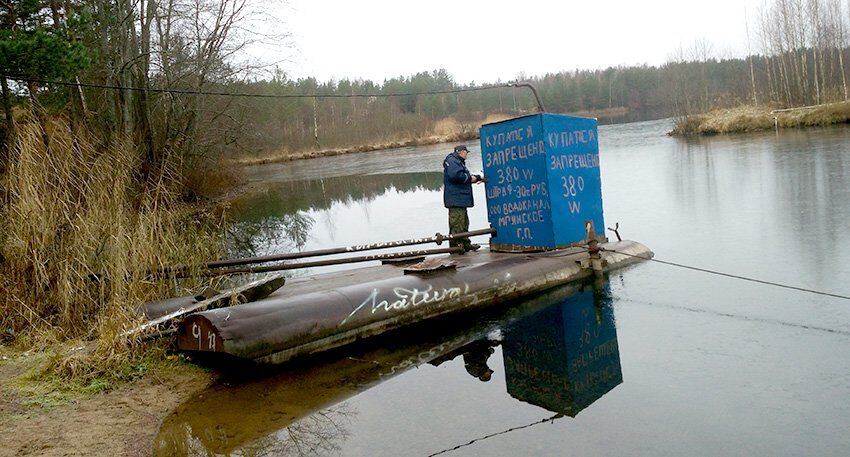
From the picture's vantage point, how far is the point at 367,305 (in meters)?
7.09

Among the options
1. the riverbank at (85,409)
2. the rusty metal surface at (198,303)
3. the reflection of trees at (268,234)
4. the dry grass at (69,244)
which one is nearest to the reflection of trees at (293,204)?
the reflection of trees at (268,234)

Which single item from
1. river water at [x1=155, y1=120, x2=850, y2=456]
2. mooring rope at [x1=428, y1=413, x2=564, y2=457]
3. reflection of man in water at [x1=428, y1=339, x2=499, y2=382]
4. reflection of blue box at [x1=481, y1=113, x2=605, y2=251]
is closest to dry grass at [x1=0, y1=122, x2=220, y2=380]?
river water at [x1=155, y1=120, x2=850, y2=456]

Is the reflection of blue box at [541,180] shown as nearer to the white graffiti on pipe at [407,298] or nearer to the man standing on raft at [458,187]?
the man standing on raft at [458,187]

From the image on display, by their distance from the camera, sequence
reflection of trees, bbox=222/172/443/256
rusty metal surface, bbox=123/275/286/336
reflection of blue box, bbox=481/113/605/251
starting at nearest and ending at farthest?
rusty metal surface, bbox=123/275/286/336 < reflection of blue box, bbox=481/113/605/251 < reflection of trees, bbox=222/172/443/256

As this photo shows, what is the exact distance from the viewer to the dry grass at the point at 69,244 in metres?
7.25

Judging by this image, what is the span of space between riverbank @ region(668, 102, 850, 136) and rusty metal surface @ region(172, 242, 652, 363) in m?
30.1

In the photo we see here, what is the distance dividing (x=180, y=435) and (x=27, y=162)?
4.35 metres

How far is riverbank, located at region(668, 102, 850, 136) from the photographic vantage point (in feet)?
109

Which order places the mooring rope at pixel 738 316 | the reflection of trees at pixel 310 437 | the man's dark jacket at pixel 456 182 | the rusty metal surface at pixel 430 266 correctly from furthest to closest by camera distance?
the man's dark jacket at pixel 456 182 < the rusty metal surface at pixel 430 266 < the mooring rope at pixel 738 316 < the reflection of trees at pixel 310 437

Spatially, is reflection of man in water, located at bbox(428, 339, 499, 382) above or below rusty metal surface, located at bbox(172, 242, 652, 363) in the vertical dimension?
below

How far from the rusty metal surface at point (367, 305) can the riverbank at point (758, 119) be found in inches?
1183

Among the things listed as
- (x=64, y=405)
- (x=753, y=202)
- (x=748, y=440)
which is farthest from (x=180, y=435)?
(x=753, y=202)

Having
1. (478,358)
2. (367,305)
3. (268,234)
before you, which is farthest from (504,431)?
(268,234)

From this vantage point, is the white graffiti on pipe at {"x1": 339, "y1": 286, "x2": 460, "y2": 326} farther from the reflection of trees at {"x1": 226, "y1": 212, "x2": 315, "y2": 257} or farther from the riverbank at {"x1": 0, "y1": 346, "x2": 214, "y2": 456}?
the reflection of trees at {"x1": 226, "y1": 212, "x2": 315, "y2": 257}
